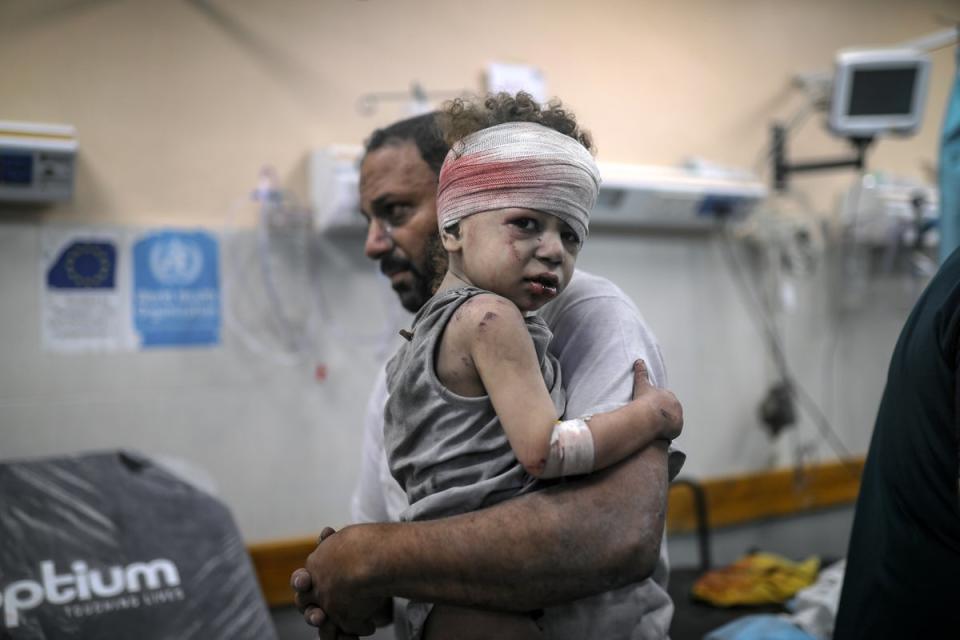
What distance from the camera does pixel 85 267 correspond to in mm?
1968

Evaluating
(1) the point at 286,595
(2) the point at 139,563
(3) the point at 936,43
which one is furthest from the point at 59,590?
(3) the point at 936,43

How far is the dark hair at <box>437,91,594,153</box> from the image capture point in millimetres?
942

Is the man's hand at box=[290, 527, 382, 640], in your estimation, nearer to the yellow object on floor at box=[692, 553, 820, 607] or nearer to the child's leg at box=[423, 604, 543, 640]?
the child's leg at box=[423, 604, 543, 640]

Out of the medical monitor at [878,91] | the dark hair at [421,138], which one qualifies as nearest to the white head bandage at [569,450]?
the dark hair at [421,138]

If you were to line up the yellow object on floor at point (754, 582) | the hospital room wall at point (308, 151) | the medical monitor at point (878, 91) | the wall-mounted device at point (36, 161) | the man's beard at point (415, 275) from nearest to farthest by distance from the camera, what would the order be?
the man's beard at point (415, 275) < the wall-mounted device at point (36, 161) < the hospital room wall at point (308, 151) < the yellow object on floor at point (754, 582) < the medical monitor at point (878, 91)

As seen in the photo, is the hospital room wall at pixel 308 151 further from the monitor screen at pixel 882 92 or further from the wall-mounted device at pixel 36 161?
the monitor screen at pixel 882 92

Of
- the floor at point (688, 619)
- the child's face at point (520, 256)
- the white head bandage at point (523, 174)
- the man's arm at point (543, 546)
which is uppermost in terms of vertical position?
the white head bandage at point (523, 174)

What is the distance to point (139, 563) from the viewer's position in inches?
63.0

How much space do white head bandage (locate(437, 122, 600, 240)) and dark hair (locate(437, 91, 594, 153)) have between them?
0.7 inches

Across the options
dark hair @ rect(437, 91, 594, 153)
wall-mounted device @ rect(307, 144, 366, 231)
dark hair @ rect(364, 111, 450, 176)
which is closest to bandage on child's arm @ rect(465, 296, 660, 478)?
dark hair @ rect(437, 91, 594, 153)

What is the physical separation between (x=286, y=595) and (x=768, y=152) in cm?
232

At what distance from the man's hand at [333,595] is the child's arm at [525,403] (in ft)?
0.87

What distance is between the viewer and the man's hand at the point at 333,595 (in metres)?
0.90

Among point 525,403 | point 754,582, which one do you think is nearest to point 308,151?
point 525,403
